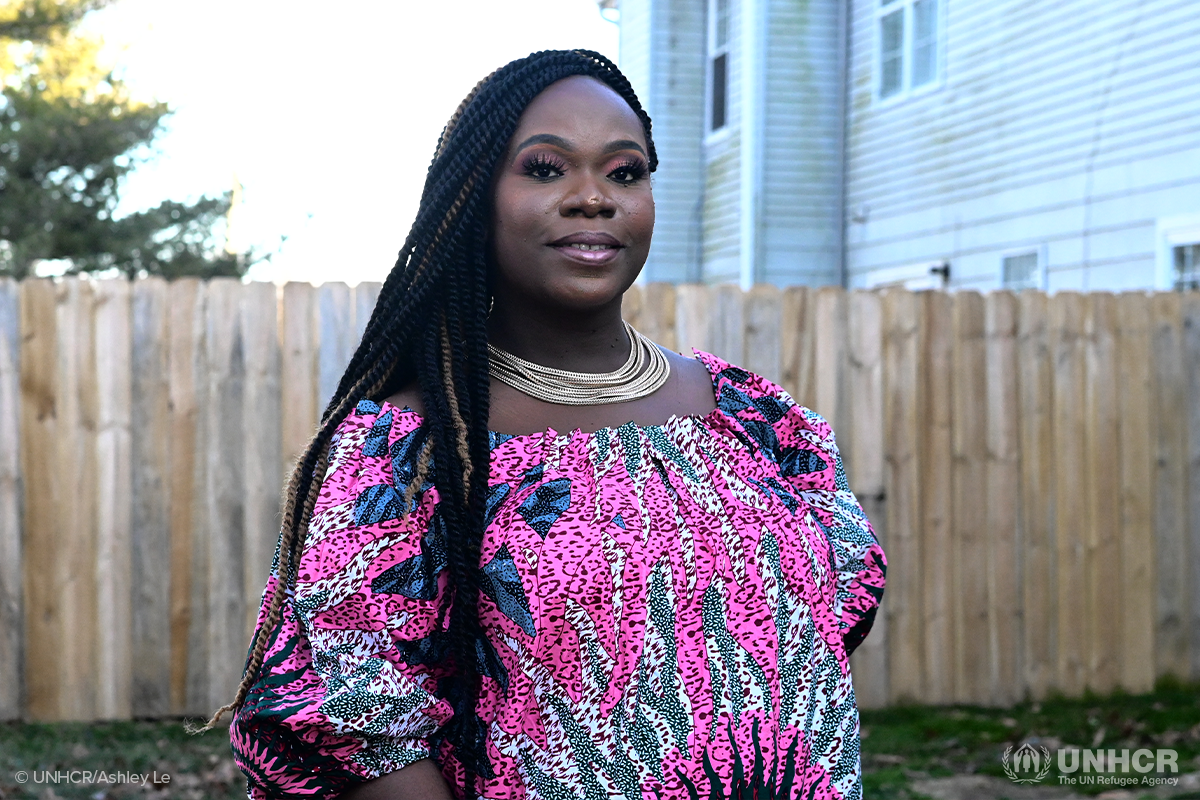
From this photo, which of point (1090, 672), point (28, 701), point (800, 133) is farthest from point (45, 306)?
point (800, 133)

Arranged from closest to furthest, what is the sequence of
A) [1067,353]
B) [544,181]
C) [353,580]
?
[353,580], [544,181], [1067,353]

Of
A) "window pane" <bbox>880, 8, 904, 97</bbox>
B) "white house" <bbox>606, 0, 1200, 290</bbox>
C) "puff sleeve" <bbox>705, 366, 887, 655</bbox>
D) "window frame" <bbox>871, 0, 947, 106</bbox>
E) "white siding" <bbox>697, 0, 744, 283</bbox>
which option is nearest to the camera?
"puff sleeve" <bbox>705, 366, 887, 655</bbox>

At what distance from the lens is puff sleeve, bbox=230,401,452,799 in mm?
1624

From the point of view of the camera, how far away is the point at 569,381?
1984 mm

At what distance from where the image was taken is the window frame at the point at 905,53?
11039 mm

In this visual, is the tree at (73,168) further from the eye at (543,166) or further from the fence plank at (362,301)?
the eye at (543,166)

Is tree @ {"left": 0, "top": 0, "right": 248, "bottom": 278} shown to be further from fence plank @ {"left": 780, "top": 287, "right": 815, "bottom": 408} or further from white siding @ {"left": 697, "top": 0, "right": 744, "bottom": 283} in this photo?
fence plank @ {"left": 780, "top": 287, "right": 815, "bottom": 408}

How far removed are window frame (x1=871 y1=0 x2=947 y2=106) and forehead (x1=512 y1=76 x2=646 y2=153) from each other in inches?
385

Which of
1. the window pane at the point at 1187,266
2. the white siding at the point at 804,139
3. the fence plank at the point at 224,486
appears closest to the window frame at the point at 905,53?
the white siding at the point at 804,139

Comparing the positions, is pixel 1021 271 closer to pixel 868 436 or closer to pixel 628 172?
pixel 868 436

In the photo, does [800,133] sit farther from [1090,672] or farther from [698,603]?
[698,603]

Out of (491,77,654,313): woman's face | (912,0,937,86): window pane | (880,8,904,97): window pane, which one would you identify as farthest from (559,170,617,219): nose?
(880,8,904,97): window pane

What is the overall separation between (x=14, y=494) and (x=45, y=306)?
0.88m

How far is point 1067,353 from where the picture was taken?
6.43m
